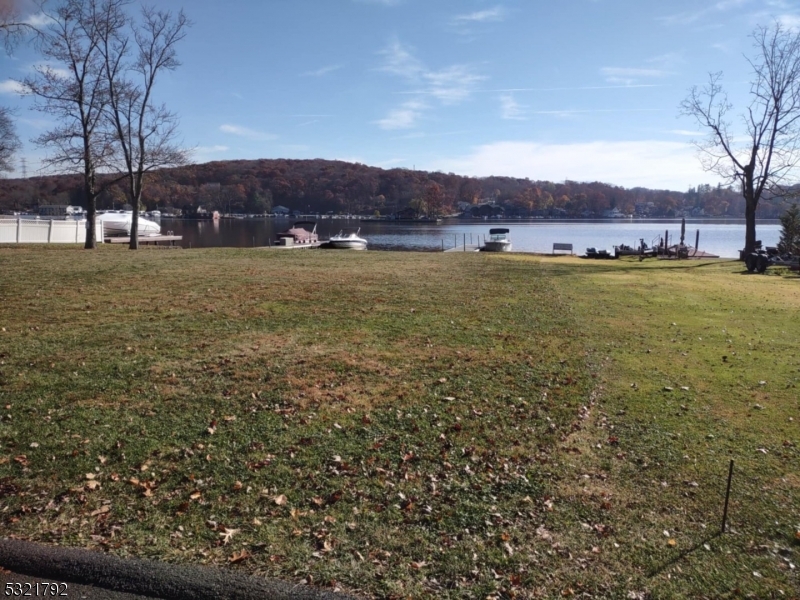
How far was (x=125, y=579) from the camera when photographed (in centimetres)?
373

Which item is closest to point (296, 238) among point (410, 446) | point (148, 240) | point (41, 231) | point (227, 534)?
point (148, 240)

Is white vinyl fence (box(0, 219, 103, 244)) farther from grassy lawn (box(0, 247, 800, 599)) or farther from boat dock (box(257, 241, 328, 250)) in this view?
grassy lawn (box(0, 247, 800, 599))

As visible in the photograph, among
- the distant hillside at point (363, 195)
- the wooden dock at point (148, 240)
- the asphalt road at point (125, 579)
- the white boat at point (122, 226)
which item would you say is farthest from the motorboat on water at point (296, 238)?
the distant hillside at point (363, 195)

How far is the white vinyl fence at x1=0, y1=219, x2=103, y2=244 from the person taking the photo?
108 ft

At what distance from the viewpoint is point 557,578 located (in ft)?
12.8

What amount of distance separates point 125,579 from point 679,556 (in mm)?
3758

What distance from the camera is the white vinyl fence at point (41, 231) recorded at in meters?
32.8

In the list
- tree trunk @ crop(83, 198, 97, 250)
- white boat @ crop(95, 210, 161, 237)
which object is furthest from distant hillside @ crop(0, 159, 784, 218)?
tree trunk @ crop(83, 198, 97, 250)

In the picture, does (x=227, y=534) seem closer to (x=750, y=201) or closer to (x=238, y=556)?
(x=238, y=556)

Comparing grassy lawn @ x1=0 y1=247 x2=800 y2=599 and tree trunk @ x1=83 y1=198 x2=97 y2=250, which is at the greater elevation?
tree trunk @ x1=83 y1=198 x2=97 y2=250

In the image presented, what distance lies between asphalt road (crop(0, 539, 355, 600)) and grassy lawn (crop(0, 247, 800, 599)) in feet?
0.54

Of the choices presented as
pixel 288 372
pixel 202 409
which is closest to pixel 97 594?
pixel 202 409

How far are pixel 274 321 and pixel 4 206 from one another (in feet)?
382

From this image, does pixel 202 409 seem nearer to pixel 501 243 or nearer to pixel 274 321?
pixel 274 321
